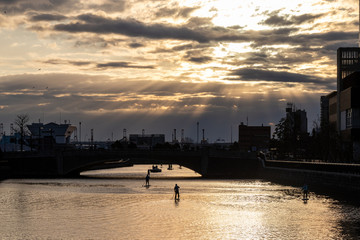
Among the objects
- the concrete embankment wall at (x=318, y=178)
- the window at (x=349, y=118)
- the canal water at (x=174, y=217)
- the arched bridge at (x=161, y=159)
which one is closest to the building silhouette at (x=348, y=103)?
the window at (x=349, y=118)

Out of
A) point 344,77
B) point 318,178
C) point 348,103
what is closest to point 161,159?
point 348,103

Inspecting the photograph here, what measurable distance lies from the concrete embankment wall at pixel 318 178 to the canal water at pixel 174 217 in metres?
4.88

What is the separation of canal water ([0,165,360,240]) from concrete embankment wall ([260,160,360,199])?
192 inches

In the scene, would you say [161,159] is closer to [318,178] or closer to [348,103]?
[348,103]

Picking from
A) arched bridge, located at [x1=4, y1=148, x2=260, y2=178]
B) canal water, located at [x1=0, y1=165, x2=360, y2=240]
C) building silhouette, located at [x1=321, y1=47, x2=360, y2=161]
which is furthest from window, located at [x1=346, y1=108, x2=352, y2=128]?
canal water, located at [x1=0, y1=165, x2=360, y2=240]

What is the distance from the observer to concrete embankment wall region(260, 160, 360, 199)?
271ft

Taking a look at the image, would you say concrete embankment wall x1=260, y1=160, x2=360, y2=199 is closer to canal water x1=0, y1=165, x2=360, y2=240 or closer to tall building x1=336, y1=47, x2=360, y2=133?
canal water x1=0, y1=165, x2=360, y2=240

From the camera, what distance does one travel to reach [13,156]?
5723 inches

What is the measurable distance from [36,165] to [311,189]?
266 ft

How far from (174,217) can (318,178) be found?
49.2m

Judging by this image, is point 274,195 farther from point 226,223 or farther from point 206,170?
point 206,170

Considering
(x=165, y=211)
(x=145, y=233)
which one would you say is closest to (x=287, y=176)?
(x=165, y=211)

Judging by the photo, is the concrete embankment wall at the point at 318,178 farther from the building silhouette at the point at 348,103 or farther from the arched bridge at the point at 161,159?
the building silhouette at the point at 348,103

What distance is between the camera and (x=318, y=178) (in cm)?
9938
